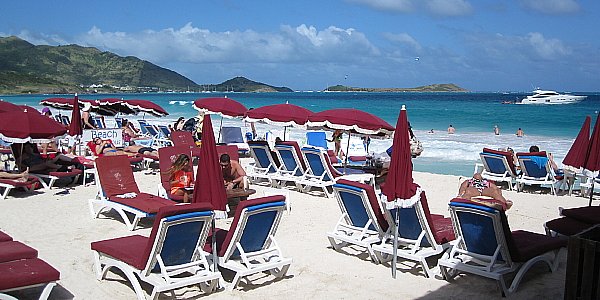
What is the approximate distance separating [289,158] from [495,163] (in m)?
4.36

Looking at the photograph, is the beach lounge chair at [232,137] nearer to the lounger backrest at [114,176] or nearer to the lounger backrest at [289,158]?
the lounger backrest at [289,158]

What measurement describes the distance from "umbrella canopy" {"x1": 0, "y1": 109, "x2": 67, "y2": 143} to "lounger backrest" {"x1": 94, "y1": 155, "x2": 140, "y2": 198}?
5.36ft

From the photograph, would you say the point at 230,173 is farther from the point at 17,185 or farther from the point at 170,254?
the point at 17,185

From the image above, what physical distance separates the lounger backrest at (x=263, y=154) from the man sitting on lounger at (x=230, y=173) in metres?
2.08

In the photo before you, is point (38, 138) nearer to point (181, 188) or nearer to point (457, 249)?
point (181, 188)

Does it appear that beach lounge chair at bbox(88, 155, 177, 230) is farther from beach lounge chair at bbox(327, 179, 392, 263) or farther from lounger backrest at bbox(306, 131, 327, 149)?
lounger backrest at bbox(306, 131, 327, 149)

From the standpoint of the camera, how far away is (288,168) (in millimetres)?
9680

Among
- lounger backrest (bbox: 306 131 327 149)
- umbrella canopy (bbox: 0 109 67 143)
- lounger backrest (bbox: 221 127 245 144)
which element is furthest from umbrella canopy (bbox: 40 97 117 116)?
umbrella canopy (bbox: 0 109 67 143)

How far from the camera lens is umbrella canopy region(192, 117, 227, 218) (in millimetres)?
4582

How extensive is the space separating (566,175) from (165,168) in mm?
7674

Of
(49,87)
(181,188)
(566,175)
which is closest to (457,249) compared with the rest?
(181,188)

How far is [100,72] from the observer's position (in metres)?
159

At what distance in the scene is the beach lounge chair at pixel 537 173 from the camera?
9828 mm

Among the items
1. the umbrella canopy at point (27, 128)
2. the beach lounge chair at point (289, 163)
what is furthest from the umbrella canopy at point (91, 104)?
the beach lounge chair at point (289, 163)
